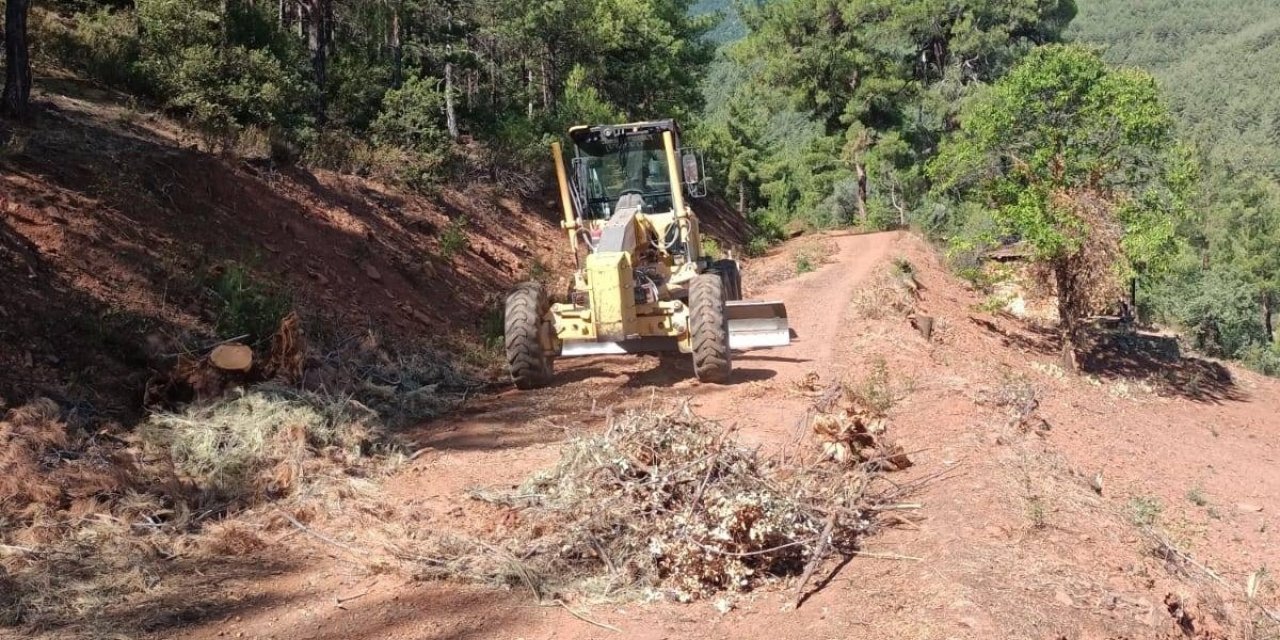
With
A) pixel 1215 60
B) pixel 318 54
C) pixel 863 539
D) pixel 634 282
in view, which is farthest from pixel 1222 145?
pixel 863 539

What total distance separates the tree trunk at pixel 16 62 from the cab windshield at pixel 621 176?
628cm

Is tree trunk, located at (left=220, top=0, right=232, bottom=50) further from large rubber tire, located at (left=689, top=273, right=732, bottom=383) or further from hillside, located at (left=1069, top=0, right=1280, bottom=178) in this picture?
hillside, located at (left=1069, top=0, right=1280, bottom=178)

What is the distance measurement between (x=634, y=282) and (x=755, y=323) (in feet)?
4.96

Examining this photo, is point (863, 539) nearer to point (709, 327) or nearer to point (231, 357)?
point (709, 327)

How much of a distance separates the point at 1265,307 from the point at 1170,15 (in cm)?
16393

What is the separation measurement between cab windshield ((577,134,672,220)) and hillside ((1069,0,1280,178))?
64.6 meters

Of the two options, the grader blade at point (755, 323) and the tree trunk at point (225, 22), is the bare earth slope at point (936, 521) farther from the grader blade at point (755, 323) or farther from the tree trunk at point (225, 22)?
the tree trunk at point (225, 22)

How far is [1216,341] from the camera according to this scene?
105 feet

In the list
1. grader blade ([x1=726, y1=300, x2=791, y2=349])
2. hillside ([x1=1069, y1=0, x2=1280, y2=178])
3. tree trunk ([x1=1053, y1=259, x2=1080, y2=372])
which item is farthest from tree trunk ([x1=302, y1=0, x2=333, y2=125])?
hillside ([x1=1069, y1=0, x2=1280, y2=178])

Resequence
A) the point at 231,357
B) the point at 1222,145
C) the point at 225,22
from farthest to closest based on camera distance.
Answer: the point at 1222,145
the point at 225,22
the point at 231,357

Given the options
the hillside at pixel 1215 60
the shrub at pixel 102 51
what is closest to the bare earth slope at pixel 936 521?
the shrub at pixel 102 51

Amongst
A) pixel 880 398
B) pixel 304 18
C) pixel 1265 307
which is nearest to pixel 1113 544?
pixel 880 398

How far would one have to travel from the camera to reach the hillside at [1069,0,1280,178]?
307ft

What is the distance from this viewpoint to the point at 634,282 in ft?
33.0
